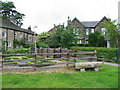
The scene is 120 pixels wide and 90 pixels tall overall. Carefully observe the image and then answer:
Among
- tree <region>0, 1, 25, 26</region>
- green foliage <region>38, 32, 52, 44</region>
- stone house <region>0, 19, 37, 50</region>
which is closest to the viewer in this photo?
stone house <region>0, 19, 37, 50</region>

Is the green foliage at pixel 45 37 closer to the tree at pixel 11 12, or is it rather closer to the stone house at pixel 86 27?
the stone house at pixel 86 27

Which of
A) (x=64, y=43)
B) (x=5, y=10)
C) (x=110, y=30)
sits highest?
(x=5, y=10)

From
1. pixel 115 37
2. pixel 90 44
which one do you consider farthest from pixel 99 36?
pixel 115 37

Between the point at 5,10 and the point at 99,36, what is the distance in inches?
1538

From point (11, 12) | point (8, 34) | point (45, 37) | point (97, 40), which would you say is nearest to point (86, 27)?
point (97, 40)

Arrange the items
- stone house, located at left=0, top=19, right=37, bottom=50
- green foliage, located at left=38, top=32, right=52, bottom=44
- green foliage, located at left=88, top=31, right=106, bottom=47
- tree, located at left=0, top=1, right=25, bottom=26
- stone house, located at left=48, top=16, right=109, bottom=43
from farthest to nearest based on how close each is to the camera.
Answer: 1. tree, located at left=0, top=1, right=25, bottom=26
2. stone house, located at left=48, top=16, right=109, bottom=43
3. green foliage, located at left=38, top=32, right=52, bottom=44
4. green foliage, located at left=88, top=31, right=106, bottom=47
5. stone house, located at left=0, top=19, right=37, bottom=50

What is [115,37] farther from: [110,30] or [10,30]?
[10,30]

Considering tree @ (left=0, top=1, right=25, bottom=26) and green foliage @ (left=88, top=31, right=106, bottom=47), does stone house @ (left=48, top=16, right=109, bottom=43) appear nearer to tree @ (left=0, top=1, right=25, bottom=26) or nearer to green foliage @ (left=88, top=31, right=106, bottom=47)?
green foliage @ (left=88, top=31, right=106, bottom=47)

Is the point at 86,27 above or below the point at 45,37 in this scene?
above

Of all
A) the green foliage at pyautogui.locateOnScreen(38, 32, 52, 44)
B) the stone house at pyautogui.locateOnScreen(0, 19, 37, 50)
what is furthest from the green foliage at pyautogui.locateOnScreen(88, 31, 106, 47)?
the stone house at pyautogui.locateOnScreen(0, 19, 37, 50)

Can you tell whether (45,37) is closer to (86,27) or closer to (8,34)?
(8,34)

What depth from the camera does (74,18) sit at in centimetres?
3900

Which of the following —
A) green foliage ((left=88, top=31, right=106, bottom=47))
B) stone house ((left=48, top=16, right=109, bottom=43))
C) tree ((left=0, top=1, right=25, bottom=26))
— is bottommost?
green foliage ((left=88, top=31, right=106, bottom=47))

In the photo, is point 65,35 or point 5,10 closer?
point 65,35
